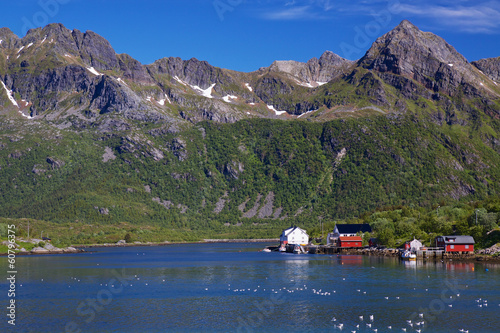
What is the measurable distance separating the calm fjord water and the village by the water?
17842 millimetres

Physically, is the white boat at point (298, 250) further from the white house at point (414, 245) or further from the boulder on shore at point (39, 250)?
the boulder on shore at point (39, 250)

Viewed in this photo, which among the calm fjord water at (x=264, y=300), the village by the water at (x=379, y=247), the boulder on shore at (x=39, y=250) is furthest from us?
the boulder on shore at (x=39, y=250)

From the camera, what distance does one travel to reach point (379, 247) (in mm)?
161750

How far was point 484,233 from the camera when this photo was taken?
444 ft

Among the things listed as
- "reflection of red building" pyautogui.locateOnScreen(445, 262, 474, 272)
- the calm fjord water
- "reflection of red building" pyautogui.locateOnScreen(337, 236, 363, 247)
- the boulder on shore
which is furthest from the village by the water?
the boulder on shore

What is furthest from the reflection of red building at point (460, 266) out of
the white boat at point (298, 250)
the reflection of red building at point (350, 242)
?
the white boat at point (298, 250)

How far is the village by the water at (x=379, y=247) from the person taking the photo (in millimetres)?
132875

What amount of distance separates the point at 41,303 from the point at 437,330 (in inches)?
1999

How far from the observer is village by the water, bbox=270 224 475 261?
132875mm

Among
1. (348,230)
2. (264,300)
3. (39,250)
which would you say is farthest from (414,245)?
(39,250)

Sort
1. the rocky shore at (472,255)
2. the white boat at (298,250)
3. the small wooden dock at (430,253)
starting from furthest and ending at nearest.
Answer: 1. the white boat at (298,250)
2. the small wooden dock at (430,253)
3. the rocky shore at (472,255)

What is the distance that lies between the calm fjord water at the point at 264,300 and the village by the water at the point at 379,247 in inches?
702

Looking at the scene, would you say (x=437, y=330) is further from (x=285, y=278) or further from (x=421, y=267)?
(x=421, y=267)

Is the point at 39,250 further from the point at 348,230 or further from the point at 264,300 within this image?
the point at 264,300
